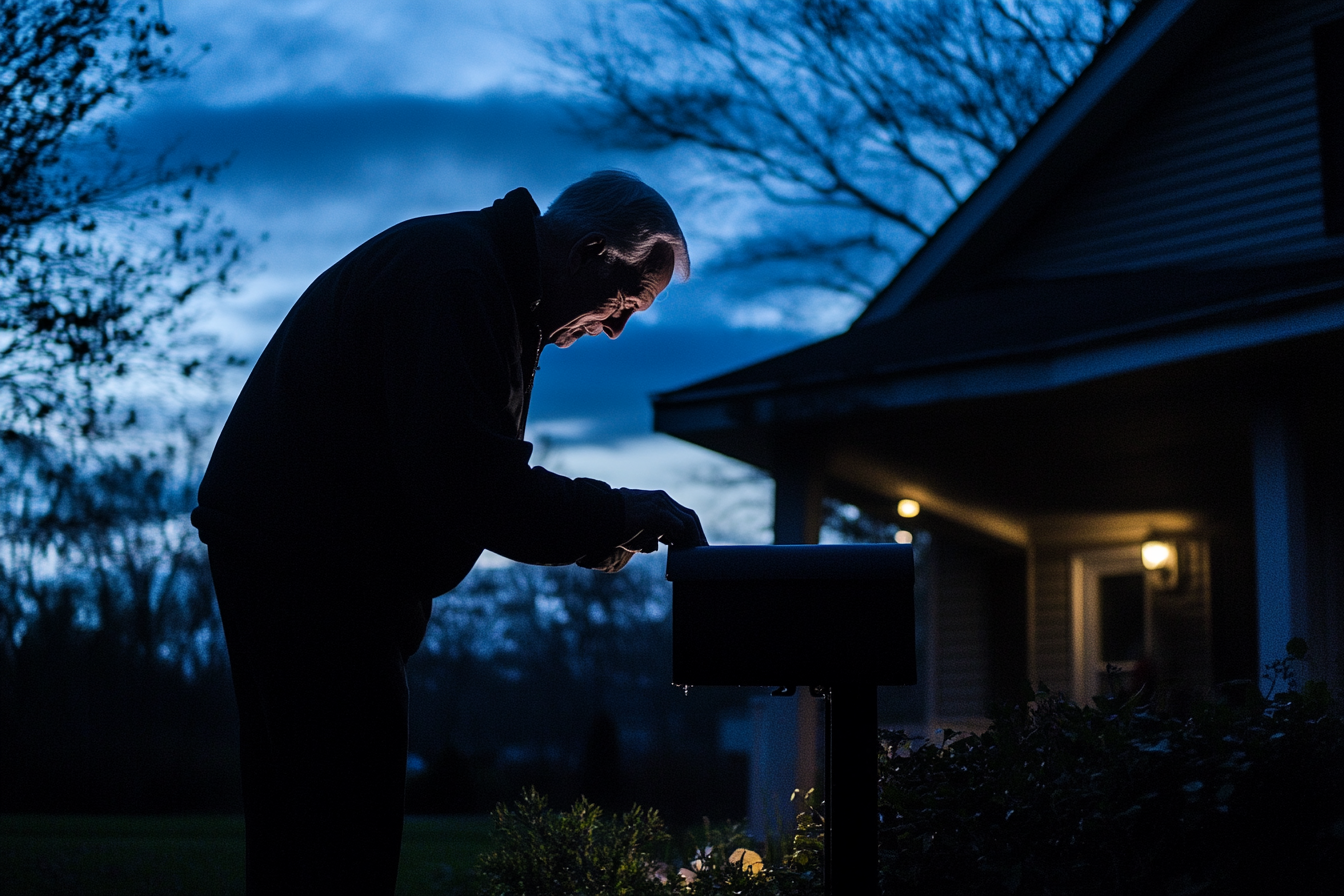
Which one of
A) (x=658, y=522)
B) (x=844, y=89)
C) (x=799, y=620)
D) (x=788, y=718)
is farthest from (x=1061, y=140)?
(x=844, y=89)

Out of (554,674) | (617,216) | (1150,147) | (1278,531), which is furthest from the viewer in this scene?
(554,674)

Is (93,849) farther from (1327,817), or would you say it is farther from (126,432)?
(1327,817)

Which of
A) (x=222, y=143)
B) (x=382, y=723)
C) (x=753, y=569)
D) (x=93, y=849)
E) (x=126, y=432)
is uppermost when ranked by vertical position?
(x=222, y=143)

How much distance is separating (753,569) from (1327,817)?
141 cm

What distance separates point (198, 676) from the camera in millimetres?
18781

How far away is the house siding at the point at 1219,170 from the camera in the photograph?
7.38 m

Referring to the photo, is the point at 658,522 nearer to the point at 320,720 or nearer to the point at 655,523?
the point at 655,523

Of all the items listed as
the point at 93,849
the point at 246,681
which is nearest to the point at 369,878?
the point at 246,681

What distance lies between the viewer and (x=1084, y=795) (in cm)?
233

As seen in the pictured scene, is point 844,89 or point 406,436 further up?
point 844,89

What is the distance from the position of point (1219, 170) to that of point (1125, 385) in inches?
104

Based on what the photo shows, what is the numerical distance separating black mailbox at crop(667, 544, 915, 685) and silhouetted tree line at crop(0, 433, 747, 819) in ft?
2.06

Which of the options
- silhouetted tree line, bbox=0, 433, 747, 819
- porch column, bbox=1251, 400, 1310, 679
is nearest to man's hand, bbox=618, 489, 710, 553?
silhouetted tree line, bbox=0, 433, 747, 819

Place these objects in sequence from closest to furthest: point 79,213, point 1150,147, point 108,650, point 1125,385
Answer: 1. point 1125,385
2. point 79,213
3. point 1150,147
4. point 108,650
